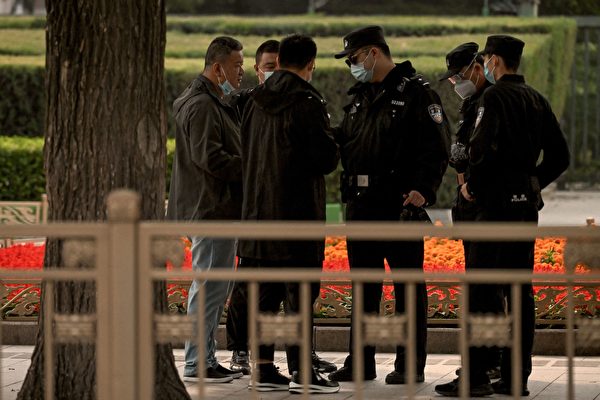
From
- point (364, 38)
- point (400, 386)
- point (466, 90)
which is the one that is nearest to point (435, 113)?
point (466, 90)

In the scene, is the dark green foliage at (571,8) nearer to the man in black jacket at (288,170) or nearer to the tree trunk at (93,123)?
the man in black jacket at (288,170)

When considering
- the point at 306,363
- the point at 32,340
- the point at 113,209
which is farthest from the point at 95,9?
the point at 32,340

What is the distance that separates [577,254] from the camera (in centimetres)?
536

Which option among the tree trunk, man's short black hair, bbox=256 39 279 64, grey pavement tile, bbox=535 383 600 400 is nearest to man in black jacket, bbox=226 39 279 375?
man's short black hair, bbox=256 39 279 64

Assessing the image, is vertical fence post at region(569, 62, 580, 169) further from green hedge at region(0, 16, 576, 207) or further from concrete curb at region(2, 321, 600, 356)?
concrete curb at region(2, 321, 600, 356)

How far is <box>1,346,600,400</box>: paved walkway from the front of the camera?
7914 millimetres

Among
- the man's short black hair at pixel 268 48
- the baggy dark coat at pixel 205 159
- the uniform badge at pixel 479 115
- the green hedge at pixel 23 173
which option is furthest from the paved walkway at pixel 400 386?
the green hedge at pixel 23 173

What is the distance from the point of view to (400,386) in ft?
26.9

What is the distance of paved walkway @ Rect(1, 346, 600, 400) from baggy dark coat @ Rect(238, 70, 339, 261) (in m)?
0.78

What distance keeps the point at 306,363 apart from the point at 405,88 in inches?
124

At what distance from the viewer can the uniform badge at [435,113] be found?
831 cm

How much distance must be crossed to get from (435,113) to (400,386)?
1531 millimetres

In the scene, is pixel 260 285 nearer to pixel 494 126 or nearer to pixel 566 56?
pixel 494 126

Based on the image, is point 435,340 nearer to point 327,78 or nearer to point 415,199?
point 415,199
